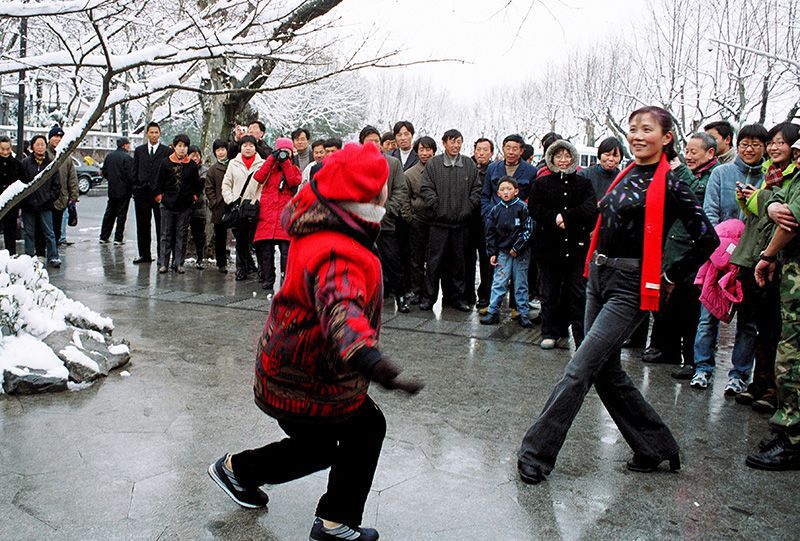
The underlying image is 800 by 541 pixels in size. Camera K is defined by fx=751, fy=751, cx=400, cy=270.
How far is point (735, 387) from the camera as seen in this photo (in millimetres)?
5613

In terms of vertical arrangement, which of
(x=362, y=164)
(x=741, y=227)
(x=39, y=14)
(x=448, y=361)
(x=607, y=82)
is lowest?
(x=448, y=361)

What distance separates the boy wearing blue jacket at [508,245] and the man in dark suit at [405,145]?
153 cm

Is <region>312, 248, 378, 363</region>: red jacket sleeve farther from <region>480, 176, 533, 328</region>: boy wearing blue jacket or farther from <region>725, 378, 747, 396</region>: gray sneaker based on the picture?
<region>480, 176, 533, 328</region>: boy wearing blue jacket

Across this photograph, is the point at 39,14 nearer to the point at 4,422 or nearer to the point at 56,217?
the point at 4,422

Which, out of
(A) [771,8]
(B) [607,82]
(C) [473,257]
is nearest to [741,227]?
(C) [473,257]

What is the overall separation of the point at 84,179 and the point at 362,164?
27.6 meters

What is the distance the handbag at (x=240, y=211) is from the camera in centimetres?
971

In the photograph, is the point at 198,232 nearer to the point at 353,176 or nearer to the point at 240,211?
the point at 240,211

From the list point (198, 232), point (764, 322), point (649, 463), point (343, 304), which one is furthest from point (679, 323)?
point (198, 232)

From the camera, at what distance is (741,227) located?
5.84 m

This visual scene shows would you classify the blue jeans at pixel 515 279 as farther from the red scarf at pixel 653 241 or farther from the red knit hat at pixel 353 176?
the red knit hat at pixel 353 176

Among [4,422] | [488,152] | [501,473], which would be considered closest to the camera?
[501,473]

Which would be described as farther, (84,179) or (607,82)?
(607,82)

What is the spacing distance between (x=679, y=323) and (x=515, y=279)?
1960 millimetres
